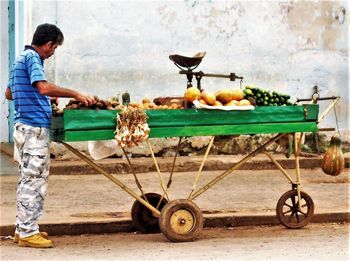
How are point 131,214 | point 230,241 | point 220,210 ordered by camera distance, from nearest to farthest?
point 230,241
point 131,214
point 220,210

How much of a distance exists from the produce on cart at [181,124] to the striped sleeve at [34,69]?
35 cm

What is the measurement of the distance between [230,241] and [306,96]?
5424 millimetres

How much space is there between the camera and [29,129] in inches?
287

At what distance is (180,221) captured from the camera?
7562 mm

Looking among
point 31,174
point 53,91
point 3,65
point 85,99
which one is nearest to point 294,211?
point 85,99

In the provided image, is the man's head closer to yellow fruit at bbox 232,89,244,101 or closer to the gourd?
yellow fruit at bbox 232,89,244,101

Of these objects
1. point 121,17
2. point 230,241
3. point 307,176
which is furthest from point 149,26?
point 230,241

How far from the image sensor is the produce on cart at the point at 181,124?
7.27 m

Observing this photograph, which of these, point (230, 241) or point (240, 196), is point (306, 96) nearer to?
point (240, 196)

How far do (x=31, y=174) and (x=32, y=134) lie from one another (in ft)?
1.09

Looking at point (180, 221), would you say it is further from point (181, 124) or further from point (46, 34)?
point (46, 34)

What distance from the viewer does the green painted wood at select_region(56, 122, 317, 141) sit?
720 centimetres

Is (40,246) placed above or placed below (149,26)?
below

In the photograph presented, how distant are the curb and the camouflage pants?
0.74m
